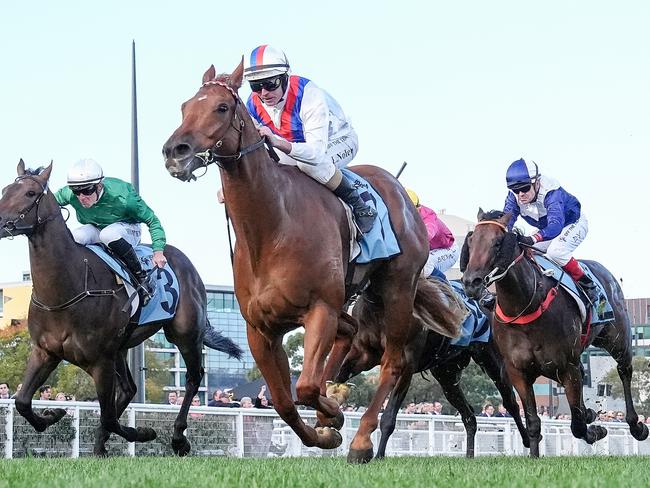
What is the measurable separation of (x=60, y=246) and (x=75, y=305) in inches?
20.4

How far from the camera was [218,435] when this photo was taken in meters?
13.5

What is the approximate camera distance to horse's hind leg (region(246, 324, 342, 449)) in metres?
6.95

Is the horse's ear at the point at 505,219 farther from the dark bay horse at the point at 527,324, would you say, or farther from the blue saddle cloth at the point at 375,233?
the blue saddle cloth at the point at 375,233

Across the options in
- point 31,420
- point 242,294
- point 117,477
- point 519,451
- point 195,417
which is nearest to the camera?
point 117,477

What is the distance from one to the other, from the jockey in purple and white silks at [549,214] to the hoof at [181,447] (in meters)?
3.88

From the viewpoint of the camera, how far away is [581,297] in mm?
10969

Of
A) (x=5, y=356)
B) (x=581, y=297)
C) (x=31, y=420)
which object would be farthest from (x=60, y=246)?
(x=5, y=356)

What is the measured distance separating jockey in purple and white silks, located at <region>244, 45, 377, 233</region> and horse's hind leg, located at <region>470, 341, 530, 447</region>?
560 centimetres

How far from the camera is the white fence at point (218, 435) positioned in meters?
11.9

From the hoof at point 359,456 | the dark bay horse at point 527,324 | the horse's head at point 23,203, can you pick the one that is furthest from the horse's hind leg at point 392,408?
the horse's head at point 23,203

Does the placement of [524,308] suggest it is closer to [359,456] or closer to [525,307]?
[525,307]

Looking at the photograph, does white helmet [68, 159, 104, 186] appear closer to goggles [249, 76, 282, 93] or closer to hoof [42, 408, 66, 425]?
hoof [42, 408, 66, 425]

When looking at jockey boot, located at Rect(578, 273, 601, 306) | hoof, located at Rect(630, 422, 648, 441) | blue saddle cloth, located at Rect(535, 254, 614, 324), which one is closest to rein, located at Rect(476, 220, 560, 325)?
blue saddle cloth, located at Rect(535, 254, 614, 324)

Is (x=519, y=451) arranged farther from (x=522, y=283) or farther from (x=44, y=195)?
(x=44, y=195)
